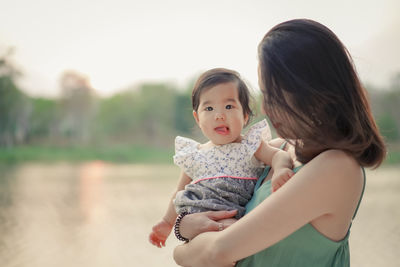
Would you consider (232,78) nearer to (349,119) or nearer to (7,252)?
(349,119)

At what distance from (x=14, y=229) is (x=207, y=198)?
3474mm

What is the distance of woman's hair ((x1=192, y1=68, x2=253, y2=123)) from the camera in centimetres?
88

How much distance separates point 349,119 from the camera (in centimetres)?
61

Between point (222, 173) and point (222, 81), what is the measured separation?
7.9 inches

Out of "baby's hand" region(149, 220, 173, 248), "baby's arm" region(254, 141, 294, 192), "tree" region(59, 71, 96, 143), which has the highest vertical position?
"baby's arm" region(254, 141, 294, 192)

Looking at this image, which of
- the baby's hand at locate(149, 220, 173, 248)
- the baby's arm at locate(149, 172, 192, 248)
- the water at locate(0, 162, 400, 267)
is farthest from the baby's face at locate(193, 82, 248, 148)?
the water at locate(0, 162, 400, 267)

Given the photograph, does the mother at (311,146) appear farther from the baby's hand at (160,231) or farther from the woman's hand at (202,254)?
the baby's hand at (160,231)

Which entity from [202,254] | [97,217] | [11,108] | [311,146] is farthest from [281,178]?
[11,108]

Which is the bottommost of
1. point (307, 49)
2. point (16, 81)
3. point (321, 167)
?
point (16, 81)

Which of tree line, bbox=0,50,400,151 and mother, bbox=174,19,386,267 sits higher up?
mother, bbox=174,19,386,267

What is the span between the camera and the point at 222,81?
0.87 meters

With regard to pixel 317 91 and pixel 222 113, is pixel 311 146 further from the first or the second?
pixel 222 113

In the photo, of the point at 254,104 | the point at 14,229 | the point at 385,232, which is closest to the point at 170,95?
the point at 14,229

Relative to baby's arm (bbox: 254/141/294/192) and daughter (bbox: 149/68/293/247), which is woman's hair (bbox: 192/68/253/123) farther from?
baby's arm (bbox: 254/141/294/192)
